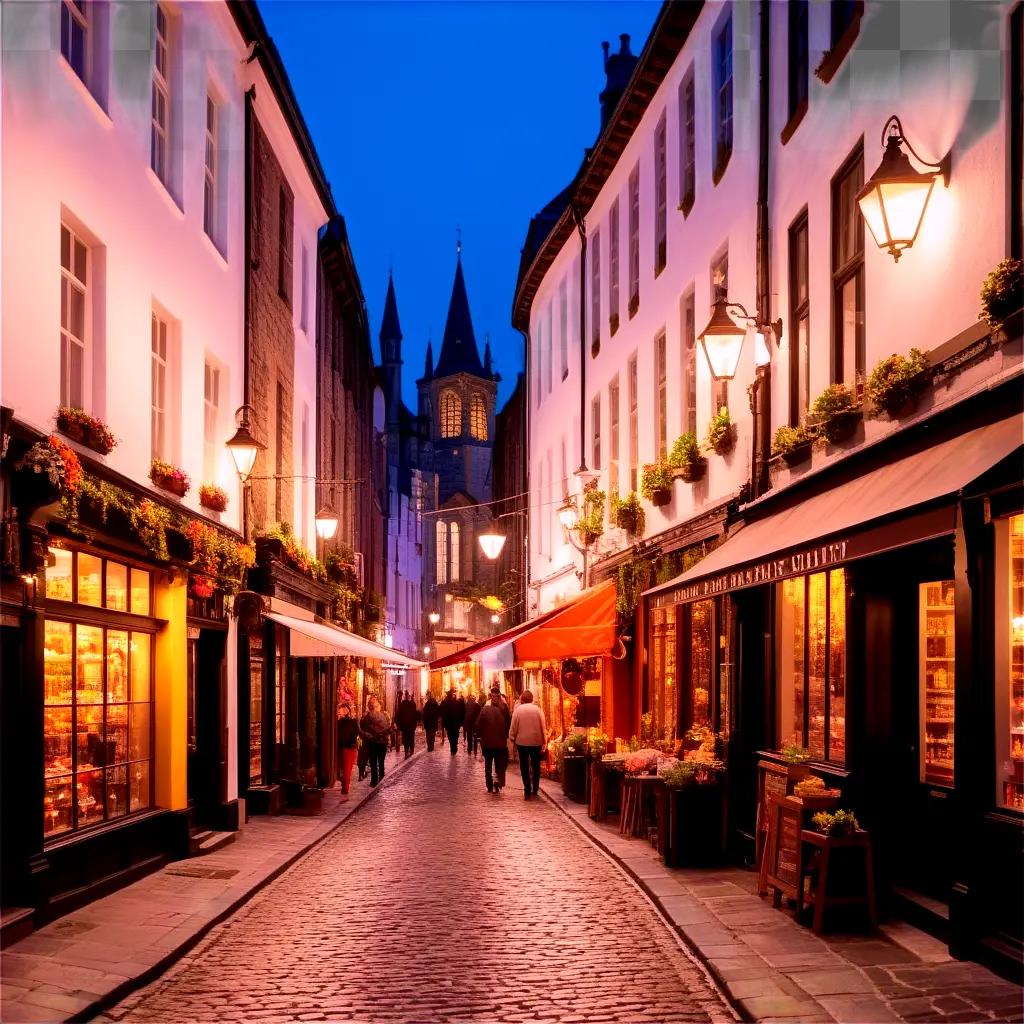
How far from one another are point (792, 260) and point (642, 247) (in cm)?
811

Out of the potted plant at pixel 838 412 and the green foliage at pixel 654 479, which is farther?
the green foliage at pixel 654 479

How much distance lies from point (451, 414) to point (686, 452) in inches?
3183

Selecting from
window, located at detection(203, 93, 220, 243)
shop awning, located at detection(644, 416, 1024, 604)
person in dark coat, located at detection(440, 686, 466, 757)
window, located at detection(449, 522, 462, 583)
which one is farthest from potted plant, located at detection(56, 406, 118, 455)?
window, located at detection(449, 522, 462, 583)

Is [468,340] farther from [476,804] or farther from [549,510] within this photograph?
[476,804]

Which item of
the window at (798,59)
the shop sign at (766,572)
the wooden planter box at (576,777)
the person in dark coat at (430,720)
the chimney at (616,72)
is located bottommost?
the person in dark coat at (430,720)

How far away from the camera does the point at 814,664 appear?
12.5 m

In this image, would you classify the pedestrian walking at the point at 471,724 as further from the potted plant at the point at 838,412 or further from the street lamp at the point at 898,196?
the street lamp at the point at 898,196

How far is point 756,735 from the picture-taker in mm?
13930

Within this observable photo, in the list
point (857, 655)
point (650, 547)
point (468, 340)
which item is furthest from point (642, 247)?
point (468, 340)

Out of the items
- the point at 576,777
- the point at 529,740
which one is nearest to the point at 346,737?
the point at 529,740

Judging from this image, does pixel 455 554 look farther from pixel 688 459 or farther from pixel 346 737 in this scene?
pixel 688 459

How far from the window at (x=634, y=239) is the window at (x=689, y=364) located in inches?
133

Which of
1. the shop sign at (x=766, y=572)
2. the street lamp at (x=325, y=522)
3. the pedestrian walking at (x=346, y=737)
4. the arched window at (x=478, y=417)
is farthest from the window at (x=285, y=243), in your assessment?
the arched window at (x=478, y=417)

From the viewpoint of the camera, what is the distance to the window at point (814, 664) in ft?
38.7
